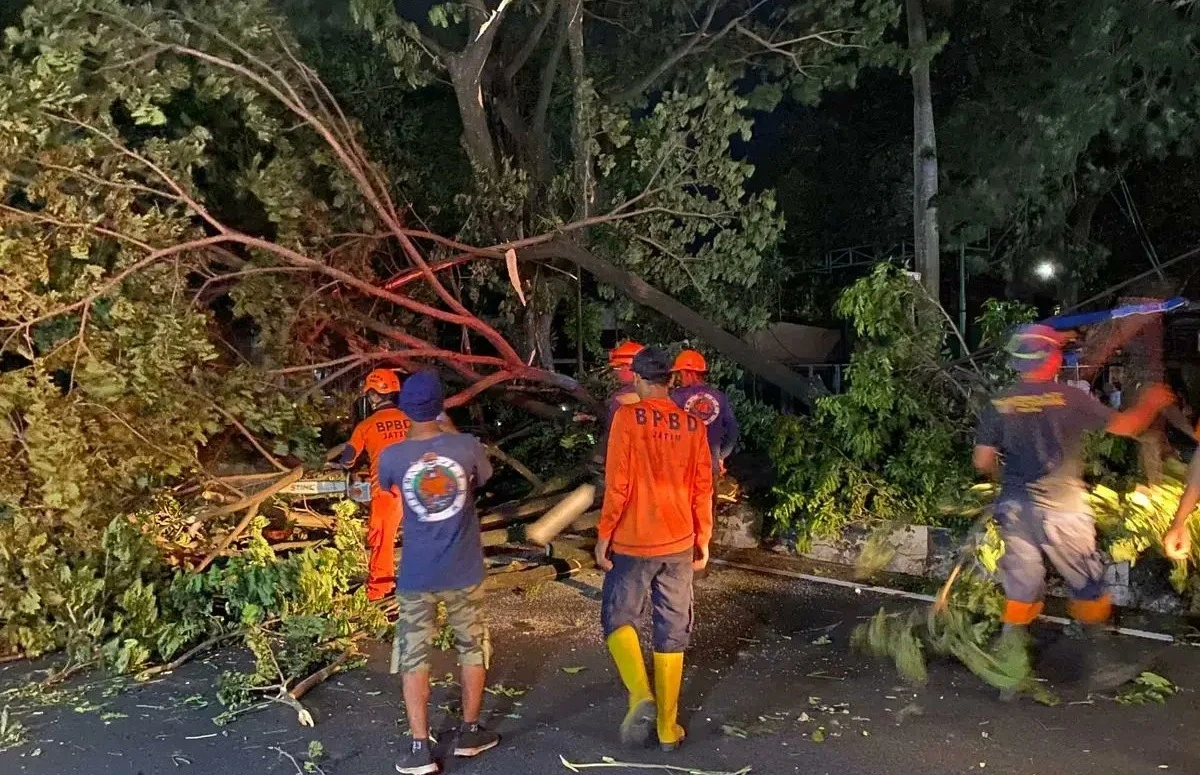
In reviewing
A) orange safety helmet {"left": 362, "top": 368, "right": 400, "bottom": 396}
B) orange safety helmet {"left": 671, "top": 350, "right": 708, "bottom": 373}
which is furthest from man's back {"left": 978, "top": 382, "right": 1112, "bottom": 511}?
orange safety helmet {"left": 362, "top": 368, "right": 400, "bottom": 396}

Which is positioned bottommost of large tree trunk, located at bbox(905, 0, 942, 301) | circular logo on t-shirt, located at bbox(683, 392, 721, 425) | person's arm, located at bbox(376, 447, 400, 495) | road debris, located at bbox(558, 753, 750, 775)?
road debris, located at bbox(558, 753, 750, 775)

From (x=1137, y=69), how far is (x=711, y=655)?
731 centimetres

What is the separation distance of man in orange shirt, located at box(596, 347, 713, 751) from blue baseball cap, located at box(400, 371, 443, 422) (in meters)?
0.75

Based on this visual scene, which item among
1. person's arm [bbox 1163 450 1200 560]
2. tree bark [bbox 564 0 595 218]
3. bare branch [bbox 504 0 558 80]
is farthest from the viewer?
bare branch [bbox 504 0 558 80]

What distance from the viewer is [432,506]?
3939 mm

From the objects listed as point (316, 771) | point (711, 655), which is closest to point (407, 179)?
point (711, 655)

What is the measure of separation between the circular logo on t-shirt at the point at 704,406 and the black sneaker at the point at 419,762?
3027 millimetres

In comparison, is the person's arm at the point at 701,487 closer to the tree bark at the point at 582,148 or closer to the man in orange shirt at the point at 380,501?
the man in orange shirt at the point at 380,501

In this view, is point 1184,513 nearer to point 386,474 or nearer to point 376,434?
point 386,474

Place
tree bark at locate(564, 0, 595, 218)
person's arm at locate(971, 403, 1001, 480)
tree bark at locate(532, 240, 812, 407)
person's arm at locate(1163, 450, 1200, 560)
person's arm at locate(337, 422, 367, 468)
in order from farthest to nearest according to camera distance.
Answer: tree bark at locate(532, 240, 812, 407)
tree bark at locate(564, 0, 595, 218)
person's arm at locate(337, 422, 367, 468)
person's arm at locate(971, 403, 1001, 480)
person's arm at locate(1163, 450, 1200, 560)

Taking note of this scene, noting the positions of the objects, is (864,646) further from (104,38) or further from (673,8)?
(673,8)

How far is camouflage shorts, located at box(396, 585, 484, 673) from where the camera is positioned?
3.94 metres

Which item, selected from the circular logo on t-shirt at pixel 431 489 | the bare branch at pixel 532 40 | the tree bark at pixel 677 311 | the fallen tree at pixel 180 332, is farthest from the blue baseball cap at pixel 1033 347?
the bare branch at pixel 532 40

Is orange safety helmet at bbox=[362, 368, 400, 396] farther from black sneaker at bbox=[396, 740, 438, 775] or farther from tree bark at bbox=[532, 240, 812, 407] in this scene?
black sneaker at bbox=[396, 740, 438, 775]
